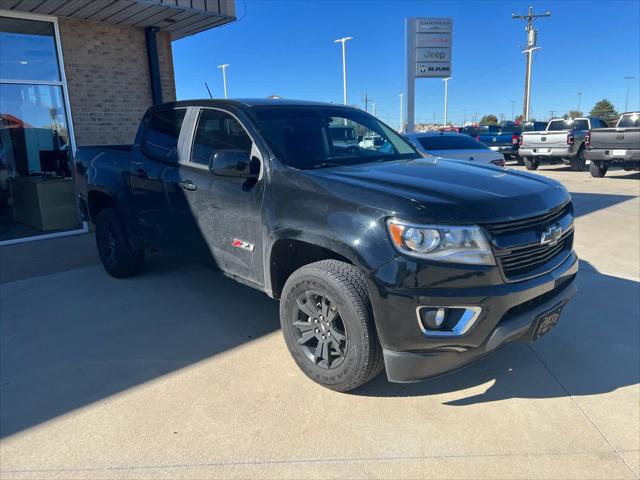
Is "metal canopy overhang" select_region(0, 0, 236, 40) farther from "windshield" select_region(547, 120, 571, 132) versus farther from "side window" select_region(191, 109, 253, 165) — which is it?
"windshield" select_region(547, 120, 571, 132)

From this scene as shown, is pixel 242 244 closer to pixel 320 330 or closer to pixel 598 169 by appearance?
→ pixel 320 330

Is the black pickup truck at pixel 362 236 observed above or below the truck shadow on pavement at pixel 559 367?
above

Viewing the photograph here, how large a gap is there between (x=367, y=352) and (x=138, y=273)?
145 inches

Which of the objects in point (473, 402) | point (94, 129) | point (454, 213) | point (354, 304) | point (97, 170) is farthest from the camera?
point (94, 129)

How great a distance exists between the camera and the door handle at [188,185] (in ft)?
13.2

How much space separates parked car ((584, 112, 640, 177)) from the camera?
13.6 m

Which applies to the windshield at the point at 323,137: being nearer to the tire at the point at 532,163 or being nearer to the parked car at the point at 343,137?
the parked car at the point at 343,137

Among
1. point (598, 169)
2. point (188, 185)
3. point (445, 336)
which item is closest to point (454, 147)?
point (188, 185)

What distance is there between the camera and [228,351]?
3.75 metres

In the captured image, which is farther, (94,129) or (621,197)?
(621,197)

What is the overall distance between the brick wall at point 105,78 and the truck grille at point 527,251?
296 inches

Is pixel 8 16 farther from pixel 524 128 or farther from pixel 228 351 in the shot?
pixel 524 128

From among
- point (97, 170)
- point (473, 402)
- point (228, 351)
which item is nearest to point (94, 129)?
point (97, 170)

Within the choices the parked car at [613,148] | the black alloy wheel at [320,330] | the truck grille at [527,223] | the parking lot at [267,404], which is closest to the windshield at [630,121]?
the parked car at [613,148]
